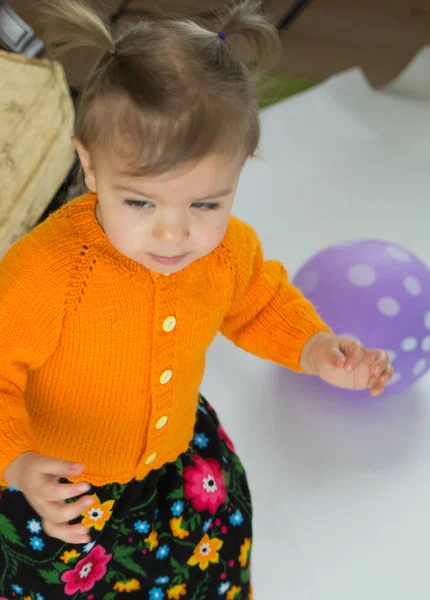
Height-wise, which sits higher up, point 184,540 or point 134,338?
point 134,338

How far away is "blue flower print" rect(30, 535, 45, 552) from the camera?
795 millimetres

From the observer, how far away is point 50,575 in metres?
0.81

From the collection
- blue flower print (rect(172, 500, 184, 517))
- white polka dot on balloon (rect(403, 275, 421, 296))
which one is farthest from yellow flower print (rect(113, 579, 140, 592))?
white polka dot on balloon (rect(403, 275, 421, 296))

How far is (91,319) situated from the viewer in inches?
28.1

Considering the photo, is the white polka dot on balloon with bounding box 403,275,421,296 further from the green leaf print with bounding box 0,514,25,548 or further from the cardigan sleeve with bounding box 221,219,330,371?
the green leaf print with bounding box 0,514,25,548

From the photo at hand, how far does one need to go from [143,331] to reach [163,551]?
30cm

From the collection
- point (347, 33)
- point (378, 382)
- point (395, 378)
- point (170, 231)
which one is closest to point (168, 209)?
point (170, 231)

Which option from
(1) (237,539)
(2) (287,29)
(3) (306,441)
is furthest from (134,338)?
(2) (287,29)

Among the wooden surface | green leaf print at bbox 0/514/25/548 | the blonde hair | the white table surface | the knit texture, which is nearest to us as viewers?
the blonde hair

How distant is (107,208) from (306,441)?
0.77m

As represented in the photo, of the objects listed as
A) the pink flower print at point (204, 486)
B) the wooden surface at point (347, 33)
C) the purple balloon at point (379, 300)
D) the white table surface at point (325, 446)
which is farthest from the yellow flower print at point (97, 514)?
the wooden surface at point (347, 33)

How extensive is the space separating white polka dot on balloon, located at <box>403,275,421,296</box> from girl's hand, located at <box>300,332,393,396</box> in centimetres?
39

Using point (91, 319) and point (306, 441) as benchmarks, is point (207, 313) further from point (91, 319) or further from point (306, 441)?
point (306, 441)

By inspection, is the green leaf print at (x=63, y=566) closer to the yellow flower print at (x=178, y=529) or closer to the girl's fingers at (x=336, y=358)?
the yellow flower print at (x=178, y=529)
